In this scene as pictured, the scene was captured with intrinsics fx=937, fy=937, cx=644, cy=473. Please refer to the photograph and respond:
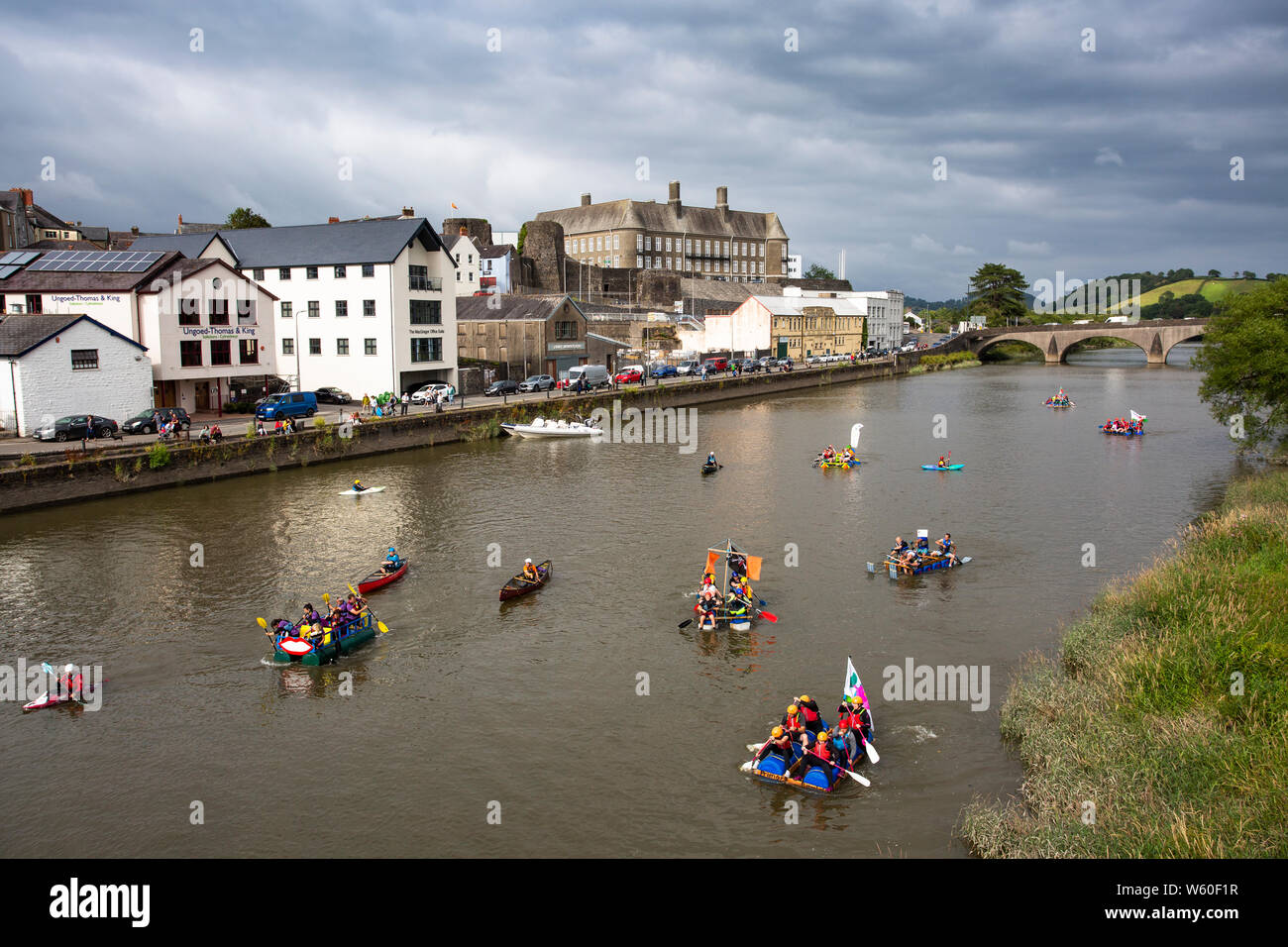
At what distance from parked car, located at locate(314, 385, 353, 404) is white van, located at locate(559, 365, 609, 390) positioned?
621 inches

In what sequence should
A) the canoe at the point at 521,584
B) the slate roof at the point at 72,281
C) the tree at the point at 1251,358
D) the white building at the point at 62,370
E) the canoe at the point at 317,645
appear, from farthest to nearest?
the slate roof at the point at 72,281
the tree at the point at 1251,358
the white building at the point at 62,370
the canoe at the point at 521,584
the canoe at the point at 317,645

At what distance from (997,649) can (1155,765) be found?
301 inches

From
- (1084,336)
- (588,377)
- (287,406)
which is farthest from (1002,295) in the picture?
(287,406)

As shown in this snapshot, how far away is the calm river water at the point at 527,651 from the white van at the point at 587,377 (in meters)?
22.9

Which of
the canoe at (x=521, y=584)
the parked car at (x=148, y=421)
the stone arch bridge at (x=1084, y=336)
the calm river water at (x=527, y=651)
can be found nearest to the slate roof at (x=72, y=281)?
the parked car at (x=148, y=421)

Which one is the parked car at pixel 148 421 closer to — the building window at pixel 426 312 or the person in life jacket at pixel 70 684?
the building window at pixel 426 312

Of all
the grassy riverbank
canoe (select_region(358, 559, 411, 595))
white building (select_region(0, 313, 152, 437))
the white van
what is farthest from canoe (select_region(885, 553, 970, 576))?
the white van

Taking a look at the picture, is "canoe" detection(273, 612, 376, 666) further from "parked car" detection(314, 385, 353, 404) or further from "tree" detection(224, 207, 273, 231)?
"tree" detection(224, 207, 273, 231)

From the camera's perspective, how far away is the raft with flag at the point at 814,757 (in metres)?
15.5

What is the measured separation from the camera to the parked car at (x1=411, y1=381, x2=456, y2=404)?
56.8 meters

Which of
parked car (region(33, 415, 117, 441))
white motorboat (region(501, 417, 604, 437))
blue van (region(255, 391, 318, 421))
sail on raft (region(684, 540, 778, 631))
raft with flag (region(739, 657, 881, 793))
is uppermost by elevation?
blue van (region(255, 391, 318, 421))

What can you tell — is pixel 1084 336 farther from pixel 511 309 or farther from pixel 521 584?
pixel 521 584

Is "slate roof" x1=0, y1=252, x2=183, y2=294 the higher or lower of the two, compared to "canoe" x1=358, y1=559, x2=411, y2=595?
higher

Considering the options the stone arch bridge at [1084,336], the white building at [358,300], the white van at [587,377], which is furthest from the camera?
the stone arch bridge at [1084,336]
